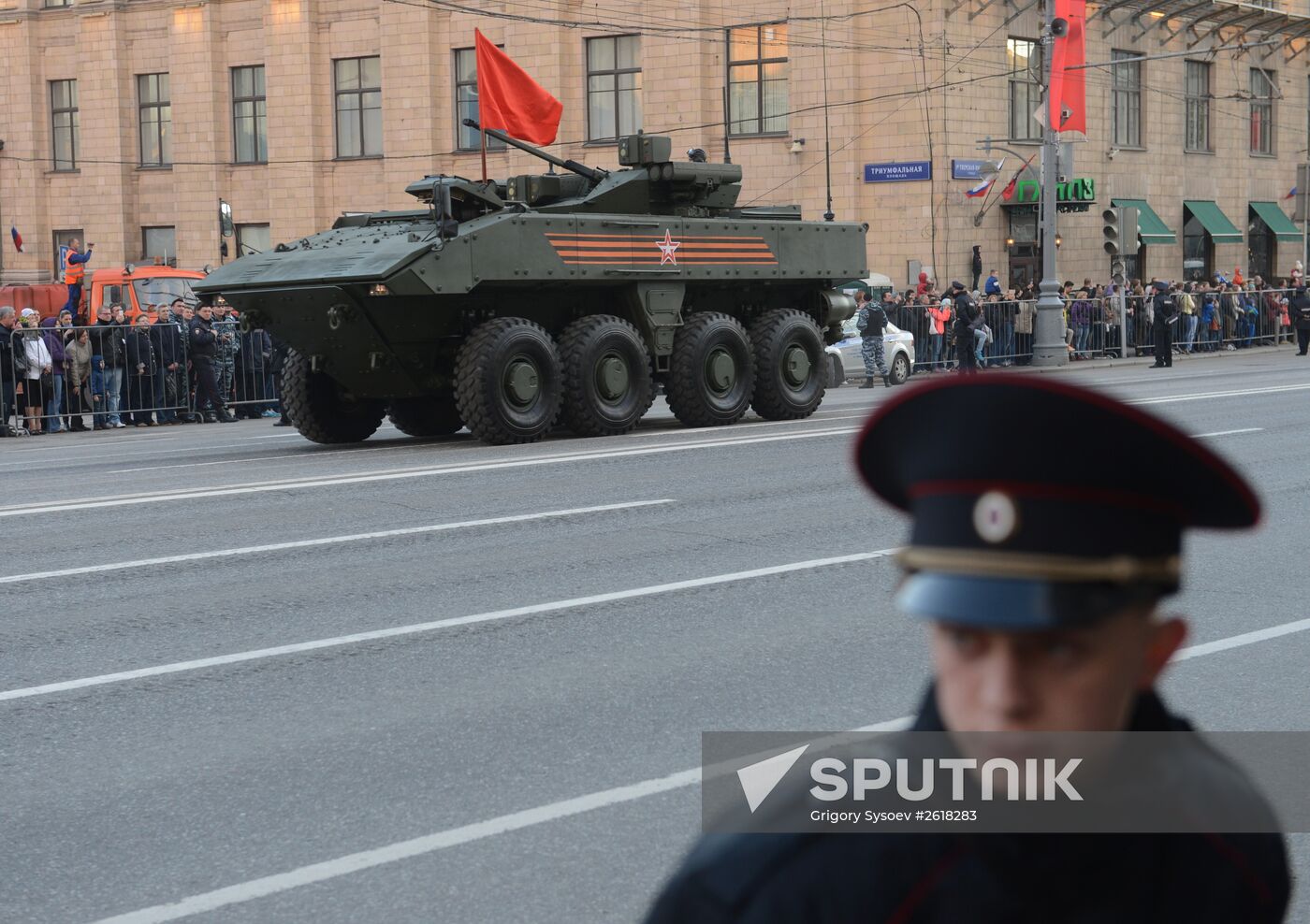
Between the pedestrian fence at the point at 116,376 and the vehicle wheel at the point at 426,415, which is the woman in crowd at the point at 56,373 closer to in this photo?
the pedestrian fence at the point at 116,376

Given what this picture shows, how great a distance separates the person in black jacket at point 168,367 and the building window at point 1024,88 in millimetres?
22148

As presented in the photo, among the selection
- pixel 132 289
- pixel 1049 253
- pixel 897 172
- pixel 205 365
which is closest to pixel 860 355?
pixel 1049 253

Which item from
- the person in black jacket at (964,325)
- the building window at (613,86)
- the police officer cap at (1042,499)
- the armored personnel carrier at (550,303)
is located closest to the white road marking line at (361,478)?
the armored personnel carrier at (550,303)

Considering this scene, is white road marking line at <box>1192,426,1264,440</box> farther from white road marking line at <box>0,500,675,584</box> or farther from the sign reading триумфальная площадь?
the sign reading триумфальная площадь

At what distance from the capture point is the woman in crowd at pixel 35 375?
22031 millimetres

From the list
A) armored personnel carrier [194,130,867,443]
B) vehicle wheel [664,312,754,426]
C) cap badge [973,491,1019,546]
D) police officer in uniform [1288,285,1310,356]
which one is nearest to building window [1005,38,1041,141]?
police officer in uniform [1288,285,1310,356]

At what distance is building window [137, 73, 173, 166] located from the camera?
156 feet

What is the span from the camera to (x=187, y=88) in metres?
46.8

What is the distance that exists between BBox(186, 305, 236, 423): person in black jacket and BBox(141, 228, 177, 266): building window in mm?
24369

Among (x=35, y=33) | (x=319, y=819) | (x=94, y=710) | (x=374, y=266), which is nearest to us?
(x=319, y=819)

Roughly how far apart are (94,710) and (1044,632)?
19.8 ft

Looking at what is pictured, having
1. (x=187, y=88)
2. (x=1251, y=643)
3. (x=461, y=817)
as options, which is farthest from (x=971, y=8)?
(x=461, y=817)

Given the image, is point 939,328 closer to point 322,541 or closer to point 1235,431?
point 1235,431

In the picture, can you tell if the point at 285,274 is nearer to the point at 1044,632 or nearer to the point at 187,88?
the point at 1044,632
